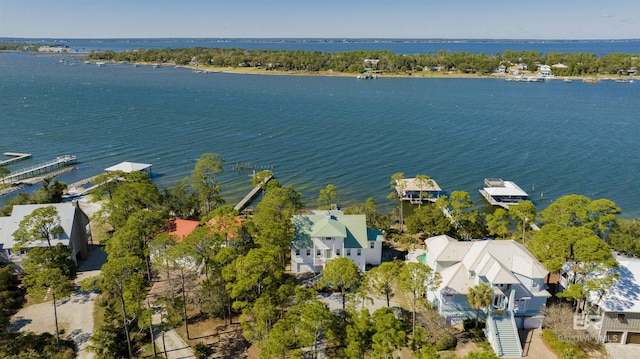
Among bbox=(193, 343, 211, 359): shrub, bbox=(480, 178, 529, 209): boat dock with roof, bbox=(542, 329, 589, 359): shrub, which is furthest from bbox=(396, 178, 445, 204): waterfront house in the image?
bbox=(193, 343, 211, 359): shrub

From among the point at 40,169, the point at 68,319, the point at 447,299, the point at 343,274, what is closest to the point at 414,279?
the point at 343,274

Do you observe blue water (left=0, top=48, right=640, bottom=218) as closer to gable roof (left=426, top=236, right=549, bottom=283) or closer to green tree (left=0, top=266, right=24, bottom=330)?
gable roof (left=426, top=236, right=549, bottom=283)

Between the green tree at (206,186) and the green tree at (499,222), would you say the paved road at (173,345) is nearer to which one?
the green tree at (206,186)

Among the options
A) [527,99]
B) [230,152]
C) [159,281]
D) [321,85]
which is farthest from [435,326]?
[321,85]

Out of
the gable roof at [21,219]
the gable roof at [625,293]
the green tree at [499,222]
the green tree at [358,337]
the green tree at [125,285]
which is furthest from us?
the green tree at [499,222]

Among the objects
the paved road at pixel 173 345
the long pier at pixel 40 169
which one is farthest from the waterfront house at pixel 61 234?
the long pier at pixel 40 169

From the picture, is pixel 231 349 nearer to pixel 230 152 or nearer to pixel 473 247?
pixel 473 247
